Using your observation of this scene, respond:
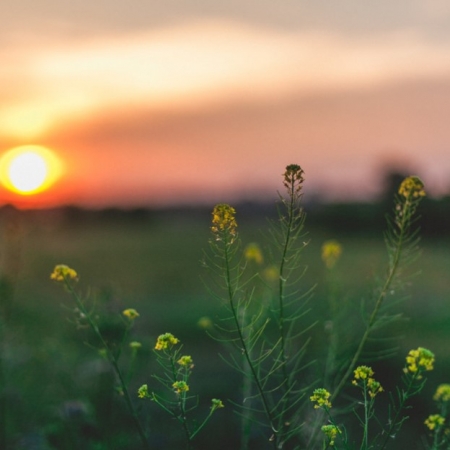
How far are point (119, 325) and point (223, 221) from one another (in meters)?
2.44

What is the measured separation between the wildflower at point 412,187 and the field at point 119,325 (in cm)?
42

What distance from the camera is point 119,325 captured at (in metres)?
4.98

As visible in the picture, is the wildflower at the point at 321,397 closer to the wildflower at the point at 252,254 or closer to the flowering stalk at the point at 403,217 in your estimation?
the flowering stalk at the point at 403,217

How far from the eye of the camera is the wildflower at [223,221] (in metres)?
2.72

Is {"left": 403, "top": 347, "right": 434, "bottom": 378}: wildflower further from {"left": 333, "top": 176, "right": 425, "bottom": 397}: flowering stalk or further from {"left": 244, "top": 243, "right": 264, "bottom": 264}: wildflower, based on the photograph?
{"left": 244, "top": 243, "right": 264, "bottom": 264}: wildflower

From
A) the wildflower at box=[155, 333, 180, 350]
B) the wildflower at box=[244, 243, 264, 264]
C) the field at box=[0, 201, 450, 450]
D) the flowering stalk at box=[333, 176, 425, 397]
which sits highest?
A: the flowering stalk at box=[333, 176, 425, 397]

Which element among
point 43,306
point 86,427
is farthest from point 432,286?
point 86,427

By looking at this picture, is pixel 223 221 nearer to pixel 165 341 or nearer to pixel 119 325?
pixel 165 341

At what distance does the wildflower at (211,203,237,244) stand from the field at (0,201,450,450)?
0.16 meters

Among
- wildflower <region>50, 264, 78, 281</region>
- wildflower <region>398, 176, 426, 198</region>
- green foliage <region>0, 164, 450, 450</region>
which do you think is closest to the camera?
green foliage <region>0, 164, 450, 450</region>

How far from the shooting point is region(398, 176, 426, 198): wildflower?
9.68 ft

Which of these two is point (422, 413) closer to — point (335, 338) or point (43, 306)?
point (335, 338)

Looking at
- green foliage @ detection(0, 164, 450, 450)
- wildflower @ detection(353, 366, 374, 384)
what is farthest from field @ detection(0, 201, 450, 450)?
wildflower @ detection(353, 366, 374, 384)

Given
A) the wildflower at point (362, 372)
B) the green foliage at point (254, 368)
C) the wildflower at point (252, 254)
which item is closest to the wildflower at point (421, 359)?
the green foliage at point (254, 368)
